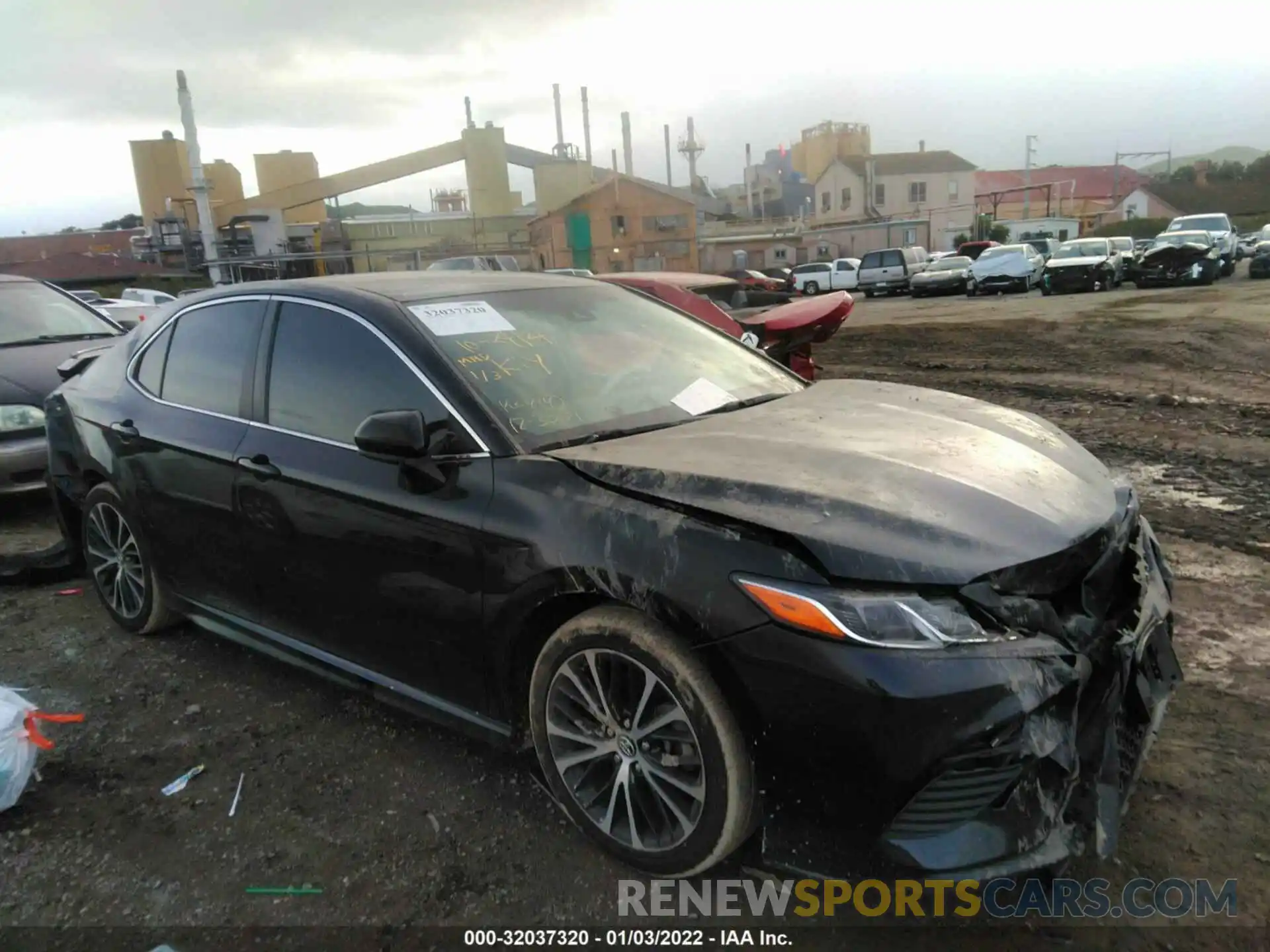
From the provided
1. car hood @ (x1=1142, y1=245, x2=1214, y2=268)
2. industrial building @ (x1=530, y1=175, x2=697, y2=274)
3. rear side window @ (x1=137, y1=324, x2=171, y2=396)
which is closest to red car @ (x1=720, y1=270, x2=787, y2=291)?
car hood @ (x1=1142, y1=245, x2=1214, y2=268)

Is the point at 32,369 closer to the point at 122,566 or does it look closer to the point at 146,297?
A: the point at 122,566

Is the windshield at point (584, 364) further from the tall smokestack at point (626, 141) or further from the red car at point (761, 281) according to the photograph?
the tall smokestack at point (626, 141)

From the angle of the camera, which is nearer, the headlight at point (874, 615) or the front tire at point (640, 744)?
the headlight at point (874, 615)

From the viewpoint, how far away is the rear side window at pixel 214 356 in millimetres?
3432

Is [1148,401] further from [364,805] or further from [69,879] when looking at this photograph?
[69,879]

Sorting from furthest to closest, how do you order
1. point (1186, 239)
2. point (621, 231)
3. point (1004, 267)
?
1. point (621, 231)
2. point (1004, 267)
3. point (1186, 239)

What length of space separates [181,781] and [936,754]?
250 centimetres

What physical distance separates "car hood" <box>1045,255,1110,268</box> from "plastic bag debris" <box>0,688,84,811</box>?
24.5m

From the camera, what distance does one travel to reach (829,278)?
112 feet

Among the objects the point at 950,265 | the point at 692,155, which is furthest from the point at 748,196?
the point at 950,265

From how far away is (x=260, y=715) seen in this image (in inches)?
134

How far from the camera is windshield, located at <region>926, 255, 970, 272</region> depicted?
27.2 metres

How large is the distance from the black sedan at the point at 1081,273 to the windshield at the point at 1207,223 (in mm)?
7114

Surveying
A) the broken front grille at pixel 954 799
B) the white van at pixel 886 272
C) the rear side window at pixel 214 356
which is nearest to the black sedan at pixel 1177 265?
the white van at pixel 886 272
